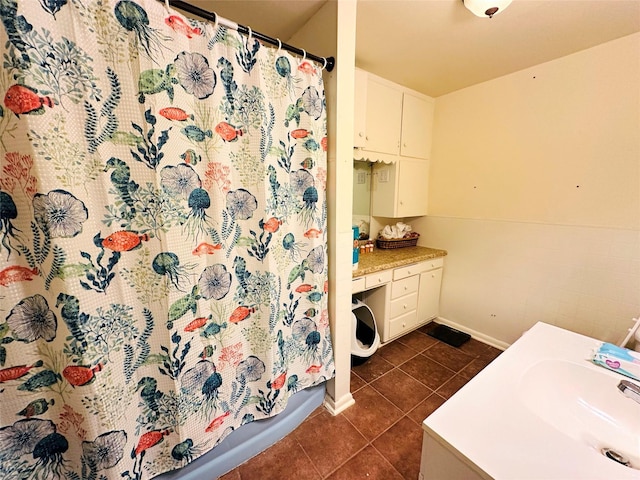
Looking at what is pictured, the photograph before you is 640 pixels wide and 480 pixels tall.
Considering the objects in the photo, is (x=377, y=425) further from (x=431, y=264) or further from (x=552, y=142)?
(x=552, y=142)

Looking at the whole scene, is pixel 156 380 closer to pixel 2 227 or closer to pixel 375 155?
pixel 2 227

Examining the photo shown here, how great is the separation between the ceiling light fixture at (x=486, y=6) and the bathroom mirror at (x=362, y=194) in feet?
4.23

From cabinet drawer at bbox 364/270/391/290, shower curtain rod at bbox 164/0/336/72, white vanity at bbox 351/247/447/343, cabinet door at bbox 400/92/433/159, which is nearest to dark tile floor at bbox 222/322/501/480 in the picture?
white vanity at bbox 351/247/447/343

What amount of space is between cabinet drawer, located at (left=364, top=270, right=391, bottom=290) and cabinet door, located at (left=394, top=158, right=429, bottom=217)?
0.66m

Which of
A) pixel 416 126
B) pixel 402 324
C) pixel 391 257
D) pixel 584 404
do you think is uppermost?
pixel 416 126

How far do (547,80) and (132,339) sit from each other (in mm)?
2940

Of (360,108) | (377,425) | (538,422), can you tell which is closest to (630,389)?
(538,422)

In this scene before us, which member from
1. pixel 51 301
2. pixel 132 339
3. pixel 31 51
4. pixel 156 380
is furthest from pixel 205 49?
pixel 156 380

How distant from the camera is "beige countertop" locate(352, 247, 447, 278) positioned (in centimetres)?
184

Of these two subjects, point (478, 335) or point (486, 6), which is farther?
point (478, 335)

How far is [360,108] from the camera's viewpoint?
1.82m

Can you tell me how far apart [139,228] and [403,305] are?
2033 mm

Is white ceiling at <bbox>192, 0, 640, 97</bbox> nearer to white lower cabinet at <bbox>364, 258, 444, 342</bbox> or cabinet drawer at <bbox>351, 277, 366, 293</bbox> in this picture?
cabinet drawer at <bbox>351, 277, 366, 293</bbox>

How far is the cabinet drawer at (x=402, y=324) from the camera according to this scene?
215 cm
